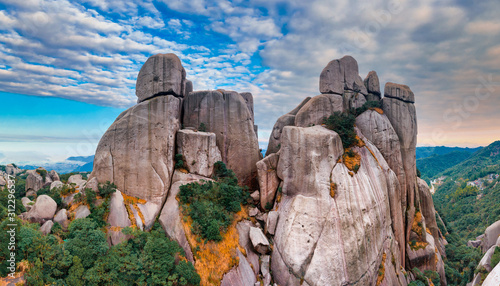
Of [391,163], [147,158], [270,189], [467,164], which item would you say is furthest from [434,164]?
[147,158]

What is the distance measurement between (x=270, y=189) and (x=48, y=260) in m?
19.9

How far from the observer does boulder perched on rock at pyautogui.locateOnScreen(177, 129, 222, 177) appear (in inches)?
1037

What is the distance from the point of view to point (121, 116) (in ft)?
84.0

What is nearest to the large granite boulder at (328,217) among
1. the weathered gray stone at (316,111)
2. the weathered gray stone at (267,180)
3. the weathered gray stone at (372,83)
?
the weathered gray stone at (267,180)

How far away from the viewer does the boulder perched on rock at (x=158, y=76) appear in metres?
25.8

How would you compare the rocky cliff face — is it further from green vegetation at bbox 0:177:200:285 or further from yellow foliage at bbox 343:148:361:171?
green vegetation at bbox 0:177:200:285

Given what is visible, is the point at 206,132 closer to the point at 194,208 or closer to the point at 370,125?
the point at 194,208

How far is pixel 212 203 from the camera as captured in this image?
23.8 metres

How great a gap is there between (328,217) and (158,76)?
22832mm

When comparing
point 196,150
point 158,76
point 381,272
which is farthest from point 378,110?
point 158,76

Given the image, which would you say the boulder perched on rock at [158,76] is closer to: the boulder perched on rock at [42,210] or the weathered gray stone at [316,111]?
the boulder perched on rock at [42,210]

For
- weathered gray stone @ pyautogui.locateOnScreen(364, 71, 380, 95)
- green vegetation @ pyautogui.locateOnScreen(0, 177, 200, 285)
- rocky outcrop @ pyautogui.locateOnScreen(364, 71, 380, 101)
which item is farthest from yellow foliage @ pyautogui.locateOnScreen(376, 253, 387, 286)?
weathered gray stone @ pyautogui.locateOnScreen(364, 71, 380, 95)

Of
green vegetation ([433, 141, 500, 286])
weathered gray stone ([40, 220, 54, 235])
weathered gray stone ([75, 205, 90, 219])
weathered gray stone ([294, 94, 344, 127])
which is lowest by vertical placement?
green vegetation ([433, 141, 500, 286])

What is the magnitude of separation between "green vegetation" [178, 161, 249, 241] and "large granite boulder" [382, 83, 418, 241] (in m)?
22.4
